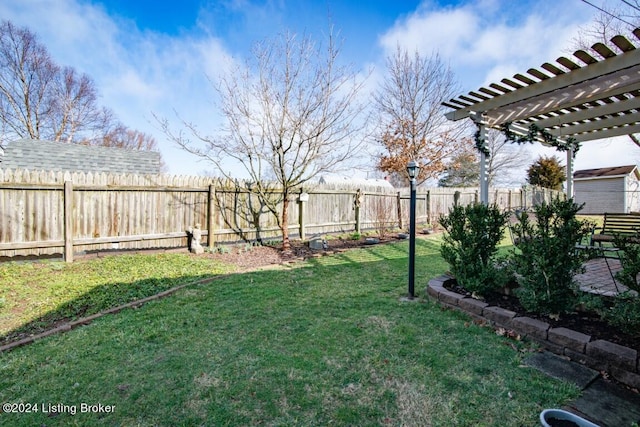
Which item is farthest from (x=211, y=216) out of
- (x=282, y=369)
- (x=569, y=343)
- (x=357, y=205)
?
(x=569, y=343)

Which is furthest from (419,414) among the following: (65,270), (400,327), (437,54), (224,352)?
(437,54)


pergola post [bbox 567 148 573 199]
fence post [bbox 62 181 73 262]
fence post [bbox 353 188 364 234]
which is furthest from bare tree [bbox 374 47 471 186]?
fence post [bbox 62 181 73 262]

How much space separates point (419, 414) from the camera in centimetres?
178

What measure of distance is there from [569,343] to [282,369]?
229 cm

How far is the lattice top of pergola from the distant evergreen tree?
19.2m

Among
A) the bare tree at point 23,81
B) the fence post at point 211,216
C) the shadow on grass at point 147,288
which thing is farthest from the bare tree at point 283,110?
the bare tree at point 23,81

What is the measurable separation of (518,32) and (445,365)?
8548 mm

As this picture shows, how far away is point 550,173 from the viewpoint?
21.7m

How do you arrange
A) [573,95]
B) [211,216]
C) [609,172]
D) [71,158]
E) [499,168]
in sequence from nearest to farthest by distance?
1. [573,95]
2. [211,216]
3. [71,158]
4. [609,172]
5. [499,168]

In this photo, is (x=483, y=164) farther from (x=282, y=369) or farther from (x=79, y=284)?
(x=79, y=284)

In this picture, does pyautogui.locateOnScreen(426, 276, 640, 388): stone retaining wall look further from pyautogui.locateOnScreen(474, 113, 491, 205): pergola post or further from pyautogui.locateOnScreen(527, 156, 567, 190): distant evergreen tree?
pyautogui.locateOnScreen(527, 156, 567, 190): distant evergreen tree

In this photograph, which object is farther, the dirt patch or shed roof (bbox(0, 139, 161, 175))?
shed roof (bbox(0, 139, 161, 175))

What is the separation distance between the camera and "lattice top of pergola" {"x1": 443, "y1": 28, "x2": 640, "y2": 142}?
11.0 ft

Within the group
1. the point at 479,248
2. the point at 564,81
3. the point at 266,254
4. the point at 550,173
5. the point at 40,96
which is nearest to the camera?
the point at 479,248
